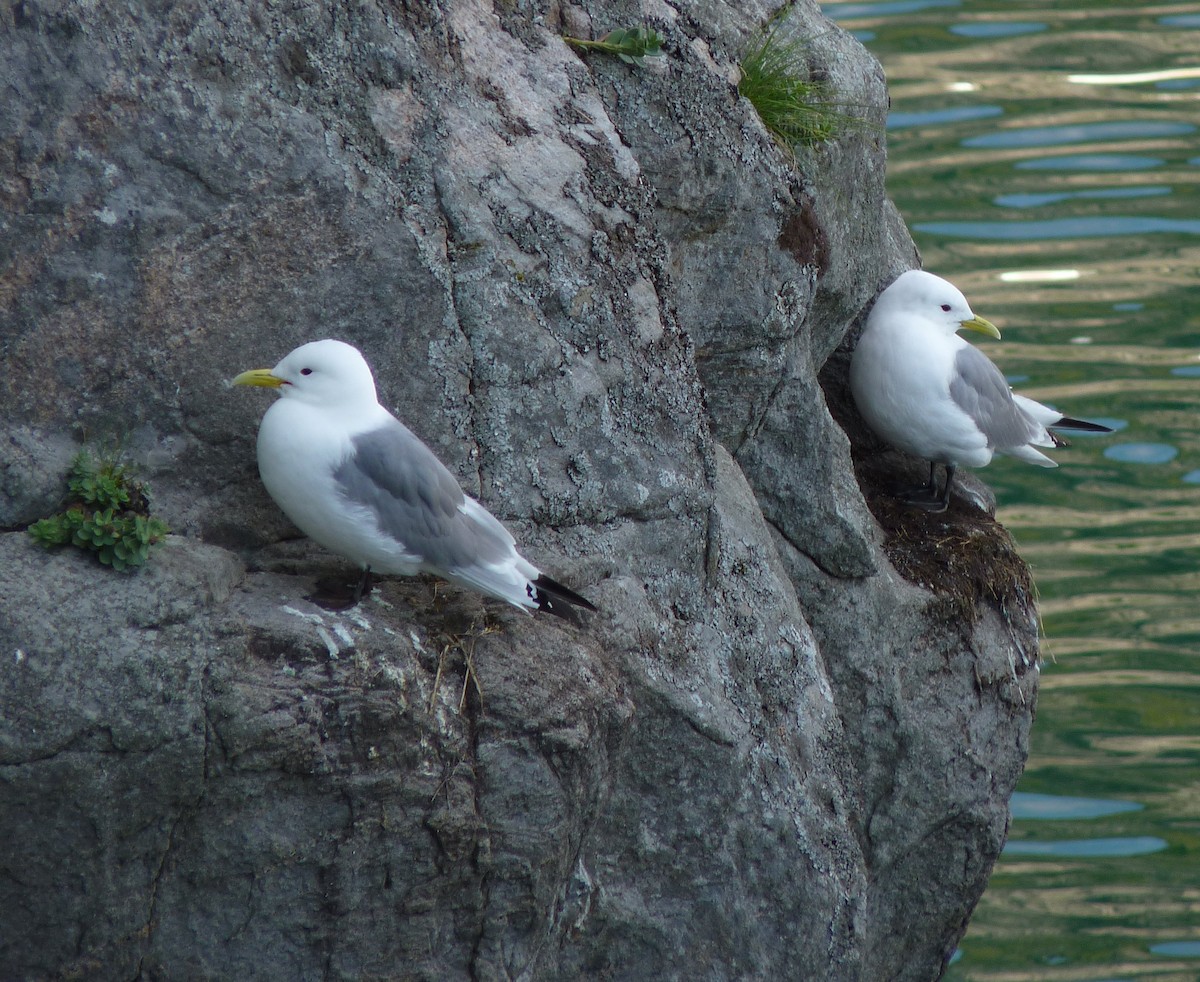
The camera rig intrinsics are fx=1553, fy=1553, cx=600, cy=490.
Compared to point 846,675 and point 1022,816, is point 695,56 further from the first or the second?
point 1022,816

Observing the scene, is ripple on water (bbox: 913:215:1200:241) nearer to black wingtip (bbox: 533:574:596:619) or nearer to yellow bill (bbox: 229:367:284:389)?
black wingtip (bbox: 533:574:596:619)

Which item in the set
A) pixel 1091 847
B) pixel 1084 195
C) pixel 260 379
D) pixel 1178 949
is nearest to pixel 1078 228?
pixel 1084 195

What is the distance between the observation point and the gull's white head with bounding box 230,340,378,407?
12.0 feet

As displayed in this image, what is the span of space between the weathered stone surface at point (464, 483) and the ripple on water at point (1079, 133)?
8.42 m

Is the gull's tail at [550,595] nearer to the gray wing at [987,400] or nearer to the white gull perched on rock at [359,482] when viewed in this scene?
the white gull perched on rock at [359,482]

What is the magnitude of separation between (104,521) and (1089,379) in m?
8.26

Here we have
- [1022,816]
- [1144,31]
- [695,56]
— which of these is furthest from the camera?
[1144,31]

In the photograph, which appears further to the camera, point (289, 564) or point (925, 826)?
point (925, 826)

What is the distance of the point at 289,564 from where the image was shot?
3887 mm

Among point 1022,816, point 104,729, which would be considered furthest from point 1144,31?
point 104,729

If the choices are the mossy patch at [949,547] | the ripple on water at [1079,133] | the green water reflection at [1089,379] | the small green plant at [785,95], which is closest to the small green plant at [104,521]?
the small green plant at [785,95]

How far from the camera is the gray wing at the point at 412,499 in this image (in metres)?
3.65

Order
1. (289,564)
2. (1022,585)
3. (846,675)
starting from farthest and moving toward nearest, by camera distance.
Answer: (1022,585) < (846,675) < (289,564)

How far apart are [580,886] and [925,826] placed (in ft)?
5.17
